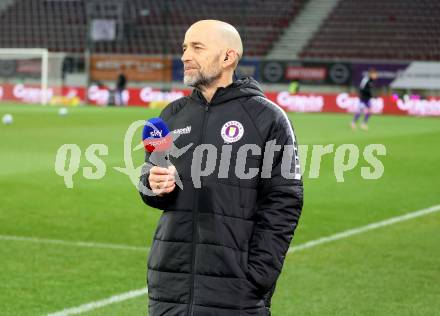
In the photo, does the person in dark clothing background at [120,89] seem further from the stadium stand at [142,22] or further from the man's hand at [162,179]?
the man's hand at [162,179]

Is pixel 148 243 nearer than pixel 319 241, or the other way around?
pixel 148 243

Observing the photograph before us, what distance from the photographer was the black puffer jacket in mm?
3875

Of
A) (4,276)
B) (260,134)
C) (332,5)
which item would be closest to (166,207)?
(260,134)

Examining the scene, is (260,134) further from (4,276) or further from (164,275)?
(4,276)

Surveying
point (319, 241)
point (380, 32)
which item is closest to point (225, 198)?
point (319, 241)

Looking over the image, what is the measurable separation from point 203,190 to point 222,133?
23 cm

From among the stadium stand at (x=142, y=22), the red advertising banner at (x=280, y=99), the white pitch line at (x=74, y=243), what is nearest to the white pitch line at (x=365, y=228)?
the white pitch line at (x=74, y=243)

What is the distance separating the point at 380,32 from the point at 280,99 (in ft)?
26.3

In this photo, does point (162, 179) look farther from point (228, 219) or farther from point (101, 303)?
point (101, 303)

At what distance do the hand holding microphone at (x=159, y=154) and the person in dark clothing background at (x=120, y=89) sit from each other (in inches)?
1633

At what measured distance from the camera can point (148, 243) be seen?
32.2 ft

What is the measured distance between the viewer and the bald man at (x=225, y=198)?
153 inches

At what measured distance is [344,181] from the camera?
15.9 m

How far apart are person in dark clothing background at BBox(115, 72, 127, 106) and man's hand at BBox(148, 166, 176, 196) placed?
4147 centimetres
